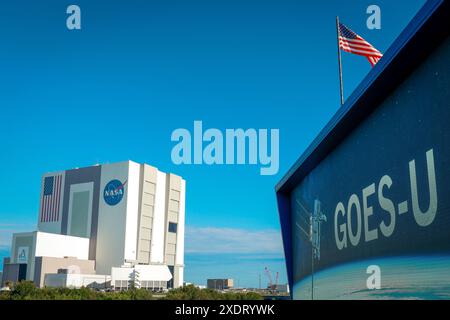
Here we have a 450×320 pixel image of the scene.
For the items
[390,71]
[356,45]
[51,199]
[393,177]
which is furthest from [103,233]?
[390,71]

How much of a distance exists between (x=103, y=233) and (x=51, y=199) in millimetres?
13132

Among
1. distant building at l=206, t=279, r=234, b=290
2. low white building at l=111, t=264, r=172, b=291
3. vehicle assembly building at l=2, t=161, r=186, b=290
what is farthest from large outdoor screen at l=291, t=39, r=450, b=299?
distant building at l=206, t=279, r=234, b=290

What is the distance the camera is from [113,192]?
255ft

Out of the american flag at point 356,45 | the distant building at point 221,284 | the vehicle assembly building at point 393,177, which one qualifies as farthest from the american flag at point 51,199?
the vehicle assembly building at point 393,177

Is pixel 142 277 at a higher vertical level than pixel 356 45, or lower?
lower

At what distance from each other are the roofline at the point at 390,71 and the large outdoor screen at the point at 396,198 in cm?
18

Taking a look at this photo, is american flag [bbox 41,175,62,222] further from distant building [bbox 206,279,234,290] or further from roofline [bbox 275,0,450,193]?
roofline [bbox 275,0,450,193]

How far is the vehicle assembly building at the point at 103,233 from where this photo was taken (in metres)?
72.0

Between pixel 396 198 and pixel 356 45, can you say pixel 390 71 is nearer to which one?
pixel 396 198

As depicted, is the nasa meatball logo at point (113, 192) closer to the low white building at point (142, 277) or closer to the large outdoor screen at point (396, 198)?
the low white building at point (142, 277)

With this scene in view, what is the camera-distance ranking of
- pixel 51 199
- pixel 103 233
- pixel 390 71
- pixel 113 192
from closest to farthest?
pixel 390 71 < pixel 103 233 < pixel 113 192 < pixel 51 199

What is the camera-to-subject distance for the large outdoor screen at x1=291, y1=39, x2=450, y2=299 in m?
7.62

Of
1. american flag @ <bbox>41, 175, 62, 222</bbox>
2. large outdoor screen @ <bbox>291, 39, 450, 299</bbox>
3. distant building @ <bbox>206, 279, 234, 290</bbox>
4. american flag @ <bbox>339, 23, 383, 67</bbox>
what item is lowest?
distant building @ <bbox>206, 279, 234, 290</bbox>

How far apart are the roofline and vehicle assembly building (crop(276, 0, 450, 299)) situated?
19mm
